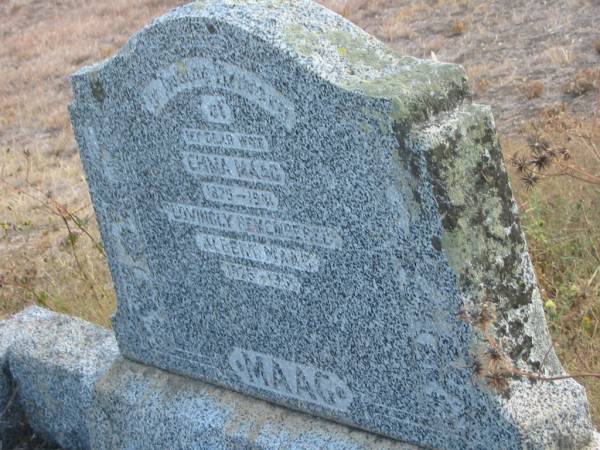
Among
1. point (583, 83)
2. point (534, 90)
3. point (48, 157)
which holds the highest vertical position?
point (583, 83)

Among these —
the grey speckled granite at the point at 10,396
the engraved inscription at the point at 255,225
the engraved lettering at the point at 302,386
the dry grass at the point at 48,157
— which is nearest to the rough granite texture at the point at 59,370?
the grey speckled granite at the point at 10,396

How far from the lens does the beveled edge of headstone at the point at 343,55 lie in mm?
2525

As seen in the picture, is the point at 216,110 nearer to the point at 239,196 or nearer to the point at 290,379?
the point at 239,196

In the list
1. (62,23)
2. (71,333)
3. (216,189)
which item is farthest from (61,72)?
(216,189)

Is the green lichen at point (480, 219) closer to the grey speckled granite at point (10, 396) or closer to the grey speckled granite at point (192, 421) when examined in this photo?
the grey speckled granite at point (192, 421)

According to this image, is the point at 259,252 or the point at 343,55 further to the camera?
the point at 259,252

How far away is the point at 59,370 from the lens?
402 centimetres

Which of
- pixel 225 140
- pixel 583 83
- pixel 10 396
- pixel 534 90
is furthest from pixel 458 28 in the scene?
pixel 225 140

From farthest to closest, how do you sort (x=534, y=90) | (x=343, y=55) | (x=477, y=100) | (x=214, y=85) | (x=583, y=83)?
(x=477, y=100)
(x=534, y=90)
(x=583, y=83)
(x=214, y=85)
(x=343, y=55)

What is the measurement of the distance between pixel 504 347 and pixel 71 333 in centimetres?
221

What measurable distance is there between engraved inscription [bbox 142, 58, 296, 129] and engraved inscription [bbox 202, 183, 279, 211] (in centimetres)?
28

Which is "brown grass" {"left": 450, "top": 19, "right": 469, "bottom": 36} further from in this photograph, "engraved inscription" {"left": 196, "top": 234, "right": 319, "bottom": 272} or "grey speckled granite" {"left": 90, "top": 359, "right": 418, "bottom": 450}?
"engraved inscription" {"left": 196, "top": 234, "right": 319, "bottom": 272}

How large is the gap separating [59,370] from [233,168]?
4.82 feet

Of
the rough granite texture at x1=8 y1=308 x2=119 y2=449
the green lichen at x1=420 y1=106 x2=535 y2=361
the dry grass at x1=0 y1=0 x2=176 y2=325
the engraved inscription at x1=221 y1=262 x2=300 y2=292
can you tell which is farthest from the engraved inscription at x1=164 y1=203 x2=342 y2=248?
the dry grass at x1=0 y1=0 x2=176 y2=325
